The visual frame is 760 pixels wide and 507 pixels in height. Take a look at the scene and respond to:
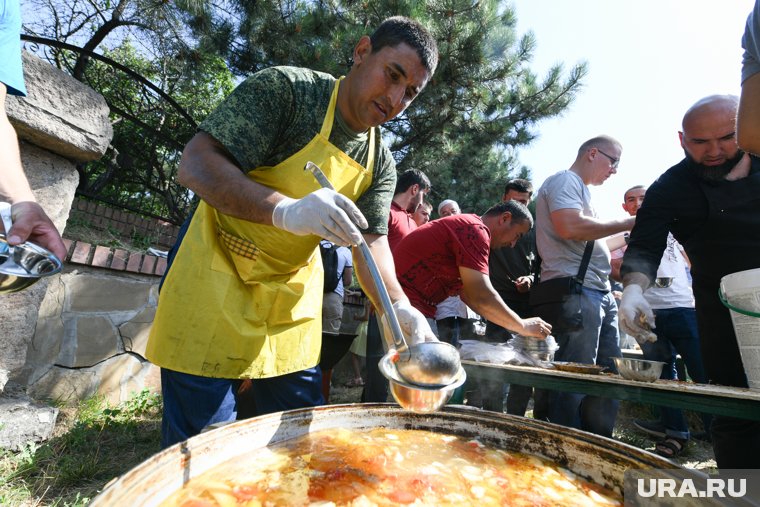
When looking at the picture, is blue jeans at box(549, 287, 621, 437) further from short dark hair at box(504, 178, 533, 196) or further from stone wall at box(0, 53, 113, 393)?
stone wall at box(0, 53, 113, 393)

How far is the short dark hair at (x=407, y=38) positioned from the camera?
1592 mm

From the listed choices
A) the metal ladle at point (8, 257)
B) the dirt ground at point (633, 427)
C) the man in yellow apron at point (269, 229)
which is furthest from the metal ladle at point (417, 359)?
the dirt ground at point (633, 427)

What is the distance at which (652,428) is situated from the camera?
411 cm

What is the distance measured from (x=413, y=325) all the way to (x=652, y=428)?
153 inches

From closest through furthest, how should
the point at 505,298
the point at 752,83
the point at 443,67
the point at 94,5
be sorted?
the point at 752,83, the point at 505,298, the point at 443,67, the point at 94,5

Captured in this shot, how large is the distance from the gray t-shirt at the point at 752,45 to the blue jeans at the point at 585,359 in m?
1.87

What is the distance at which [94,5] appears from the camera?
621 centimetres

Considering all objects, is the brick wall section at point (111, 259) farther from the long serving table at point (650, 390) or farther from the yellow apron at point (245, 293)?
the long serving table at point (650, 390)

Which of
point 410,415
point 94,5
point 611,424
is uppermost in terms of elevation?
point 94,5

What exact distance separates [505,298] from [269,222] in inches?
120

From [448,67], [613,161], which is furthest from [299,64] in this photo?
[613,161]

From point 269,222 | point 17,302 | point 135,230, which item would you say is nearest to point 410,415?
point 269,222

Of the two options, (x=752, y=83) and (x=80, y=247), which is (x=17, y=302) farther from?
(x=752, y=83)

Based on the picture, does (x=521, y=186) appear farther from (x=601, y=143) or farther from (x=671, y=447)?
(x=671, y=447)
